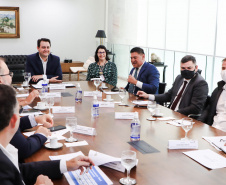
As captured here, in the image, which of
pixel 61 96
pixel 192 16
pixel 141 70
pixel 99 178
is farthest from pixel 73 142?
pixel 192 16

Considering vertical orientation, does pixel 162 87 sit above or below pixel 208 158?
above

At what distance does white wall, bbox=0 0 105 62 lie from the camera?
1081 cm

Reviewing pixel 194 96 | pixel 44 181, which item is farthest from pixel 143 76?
pixel 44 181

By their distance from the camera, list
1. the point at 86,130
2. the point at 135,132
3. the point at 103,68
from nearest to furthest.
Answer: the point at 135,132 → the point at 86,130 → the point at 103,68

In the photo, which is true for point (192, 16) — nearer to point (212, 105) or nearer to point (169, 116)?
point (212, 105)

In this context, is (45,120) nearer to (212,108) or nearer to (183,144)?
(183,144)

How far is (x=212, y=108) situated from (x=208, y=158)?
1.74 m

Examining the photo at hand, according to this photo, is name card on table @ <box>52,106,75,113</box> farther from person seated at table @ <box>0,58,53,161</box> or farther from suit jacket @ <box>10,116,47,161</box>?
suit jacket @ <box>10,116,47,161</box>

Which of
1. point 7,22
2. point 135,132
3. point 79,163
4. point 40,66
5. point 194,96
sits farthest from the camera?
point 7,22

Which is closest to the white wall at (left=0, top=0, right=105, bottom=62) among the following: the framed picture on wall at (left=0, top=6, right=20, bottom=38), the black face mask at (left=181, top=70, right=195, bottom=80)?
the framed picture on wall at (left=0, top=6, right=20, bottom=38)

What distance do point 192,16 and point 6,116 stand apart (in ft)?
22.3

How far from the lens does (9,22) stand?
10523 millimetres

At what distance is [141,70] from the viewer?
4688 millimetres

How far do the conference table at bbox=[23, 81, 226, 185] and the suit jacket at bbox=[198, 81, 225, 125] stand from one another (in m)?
0.63
